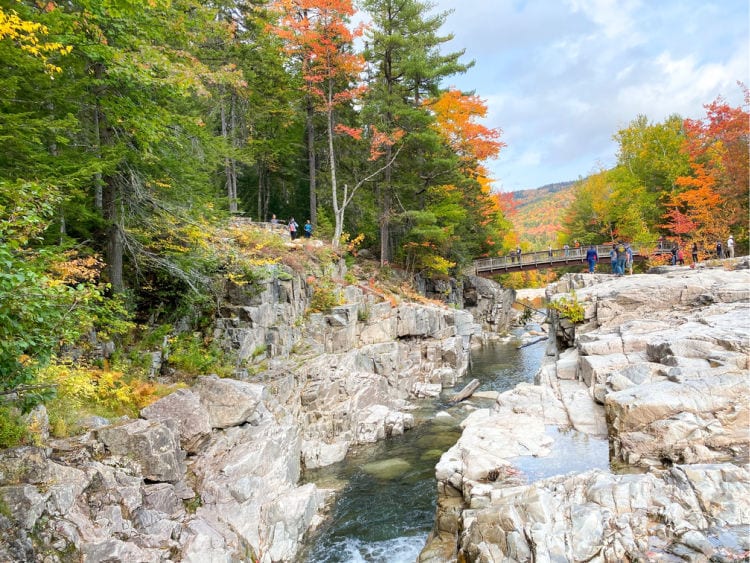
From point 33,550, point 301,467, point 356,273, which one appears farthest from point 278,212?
point 33,550

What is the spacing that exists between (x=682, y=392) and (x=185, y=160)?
14.8m

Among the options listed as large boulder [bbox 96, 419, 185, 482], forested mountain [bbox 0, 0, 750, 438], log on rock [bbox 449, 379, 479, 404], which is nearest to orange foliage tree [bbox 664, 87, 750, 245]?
forested mountain [bbox 0, 0, 750, 438]

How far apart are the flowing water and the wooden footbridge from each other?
2122 cm

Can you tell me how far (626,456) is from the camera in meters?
8.76

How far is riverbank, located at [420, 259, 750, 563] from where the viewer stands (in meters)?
6.33

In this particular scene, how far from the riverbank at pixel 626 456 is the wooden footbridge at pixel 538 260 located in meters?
21.2

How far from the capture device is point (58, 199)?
6.66m

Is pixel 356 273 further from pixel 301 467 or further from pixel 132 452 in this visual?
pixel 132 452

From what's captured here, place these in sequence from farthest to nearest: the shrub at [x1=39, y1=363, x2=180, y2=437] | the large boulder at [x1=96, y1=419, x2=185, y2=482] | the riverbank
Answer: the large boulder at [x1=96, y1=419, x2=185, y2=482], the shrub at [x1=39, y1=363, x2=180, y2=437], the riverbank

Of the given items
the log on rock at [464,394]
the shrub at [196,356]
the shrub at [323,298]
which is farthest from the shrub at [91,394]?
the log on rock at [464,394]

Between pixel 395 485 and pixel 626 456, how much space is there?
6.61 m

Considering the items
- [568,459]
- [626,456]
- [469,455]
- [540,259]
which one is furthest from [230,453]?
[540,259]

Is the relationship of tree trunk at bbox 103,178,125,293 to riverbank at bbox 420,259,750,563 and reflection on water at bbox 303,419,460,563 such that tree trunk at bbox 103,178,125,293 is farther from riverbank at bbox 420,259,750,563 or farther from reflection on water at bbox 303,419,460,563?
→ riverbank at bbox 420,259,750,563

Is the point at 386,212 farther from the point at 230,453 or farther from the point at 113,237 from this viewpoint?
the point at 230,453
